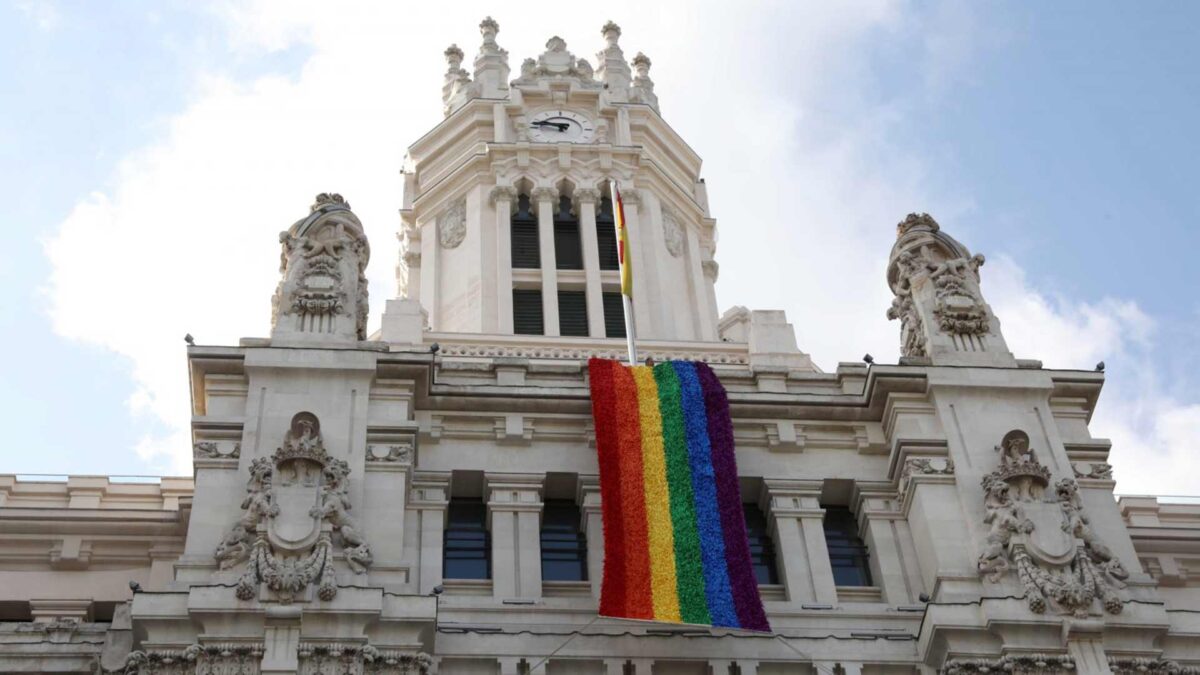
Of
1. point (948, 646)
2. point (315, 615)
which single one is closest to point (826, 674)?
point (948, 646)

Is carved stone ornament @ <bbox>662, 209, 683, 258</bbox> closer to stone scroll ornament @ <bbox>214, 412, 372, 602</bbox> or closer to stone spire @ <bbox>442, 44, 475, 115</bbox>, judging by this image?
stone spire @ <bbox>442, 44, 475, 115</bbox>

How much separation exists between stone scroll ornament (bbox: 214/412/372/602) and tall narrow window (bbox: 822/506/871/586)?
9.16 meters

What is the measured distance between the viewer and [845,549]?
114 ft

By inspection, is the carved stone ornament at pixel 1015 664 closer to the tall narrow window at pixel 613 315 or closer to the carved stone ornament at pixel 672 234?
the tall narrow window at pixel 613 315

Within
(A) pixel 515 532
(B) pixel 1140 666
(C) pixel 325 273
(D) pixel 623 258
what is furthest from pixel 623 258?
(B) pixel 1140 666

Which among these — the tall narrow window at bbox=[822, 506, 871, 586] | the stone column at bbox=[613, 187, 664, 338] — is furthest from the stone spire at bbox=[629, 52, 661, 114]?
the tall narrow window at bbox=[822, 506, 871, 586]

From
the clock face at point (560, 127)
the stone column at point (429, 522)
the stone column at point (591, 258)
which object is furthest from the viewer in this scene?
the clock face at point (560, 127)

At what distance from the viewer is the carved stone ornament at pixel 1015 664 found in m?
30.2

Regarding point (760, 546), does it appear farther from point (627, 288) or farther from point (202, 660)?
point (202, 660)

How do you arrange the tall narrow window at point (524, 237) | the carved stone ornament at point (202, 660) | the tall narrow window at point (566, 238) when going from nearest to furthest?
the carved stone ornament at point (202, 660), the tall narrow window at point (524, 237), the tall narrow window at point (566, 238)

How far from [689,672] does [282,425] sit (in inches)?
349

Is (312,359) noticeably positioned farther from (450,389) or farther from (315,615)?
(315,615)

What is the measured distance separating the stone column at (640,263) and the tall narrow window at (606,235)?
0.66 meters

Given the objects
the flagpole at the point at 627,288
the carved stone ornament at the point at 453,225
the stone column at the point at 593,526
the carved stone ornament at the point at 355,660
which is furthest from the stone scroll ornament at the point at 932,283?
the carved stone ornament at the point at 453,225
